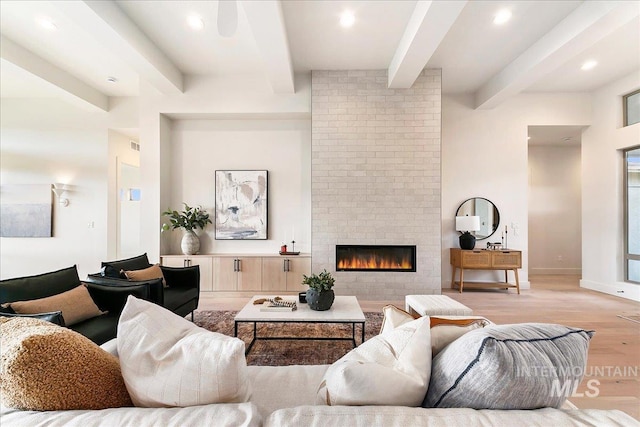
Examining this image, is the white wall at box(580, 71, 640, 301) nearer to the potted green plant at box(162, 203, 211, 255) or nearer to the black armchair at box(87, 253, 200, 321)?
the black armchair at box(87, 253, 200, 321)

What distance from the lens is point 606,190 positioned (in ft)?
16.2

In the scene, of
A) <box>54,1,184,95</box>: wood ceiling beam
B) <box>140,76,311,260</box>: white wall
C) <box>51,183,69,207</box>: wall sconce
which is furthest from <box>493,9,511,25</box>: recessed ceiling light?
<box>51,183,69,207</box>: wall sconce

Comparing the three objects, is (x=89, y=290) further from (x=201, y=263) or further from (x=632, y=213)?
(x=632, y=213)

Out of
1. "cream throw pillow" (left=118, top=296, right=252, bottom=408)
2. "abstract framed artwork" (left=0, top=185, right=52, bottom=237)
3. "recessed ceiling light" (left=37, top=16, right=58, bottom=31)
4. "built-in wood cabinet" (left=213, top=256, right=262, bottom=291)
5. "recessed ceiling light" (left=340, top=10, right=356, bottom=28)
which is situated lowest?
"built-in wood cabinet" (left=213, top=256, right=262, bottom=291)

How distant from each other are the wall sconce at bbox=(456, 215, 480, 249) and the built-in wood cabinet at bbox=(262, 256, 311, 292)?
97.7 inches

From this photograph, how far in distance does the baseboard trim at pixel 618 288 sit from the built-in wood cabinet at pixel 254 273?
15.4ft

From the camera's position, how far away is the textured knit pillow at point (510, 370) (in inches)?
30.0

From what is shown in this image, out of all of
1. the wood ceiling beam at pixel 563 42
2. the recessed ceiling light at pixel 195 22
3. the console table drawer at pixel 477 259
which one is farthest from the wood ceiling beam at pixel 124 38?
the console table drawer at pixel 477 259

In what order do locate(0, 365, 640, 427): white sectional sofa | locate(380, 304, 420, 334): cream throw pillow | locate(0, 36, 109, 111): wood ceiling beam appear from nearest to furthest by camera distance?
locate(0, 365, 640, 427): white sectional sofa < locate(380, 304, 420, 334): cream throw pillow < locate(0, 36, 109, 111): wood ceiling beam

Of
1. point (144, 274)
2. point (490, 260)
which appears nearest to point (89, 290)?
point (144, 274)

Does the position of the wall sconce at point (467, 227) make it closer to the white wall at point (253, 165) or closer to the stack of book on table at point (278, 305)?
the white wall at point (253, 165)

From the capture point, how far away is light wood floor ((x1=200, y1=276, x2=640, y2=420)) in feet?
6.72

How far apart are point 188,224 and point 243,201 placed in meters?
0.90

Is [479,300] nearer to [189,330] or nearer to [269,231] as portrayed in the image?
[269,231]
